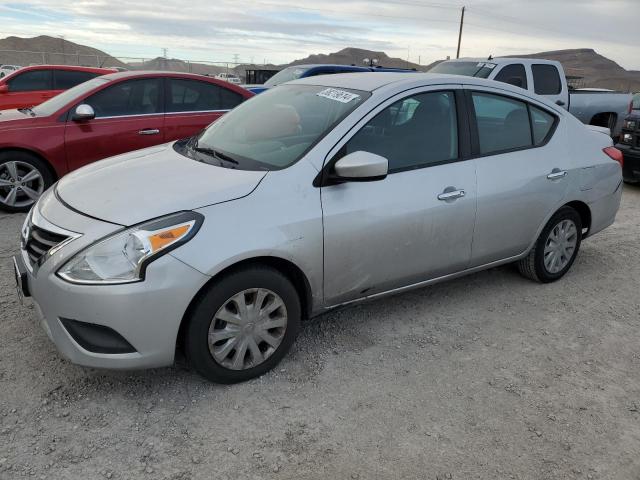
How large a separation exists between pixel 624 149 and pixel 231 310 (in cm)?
767

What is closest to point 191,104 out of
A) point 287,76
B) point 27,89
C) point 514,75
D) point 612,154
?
point 612,154

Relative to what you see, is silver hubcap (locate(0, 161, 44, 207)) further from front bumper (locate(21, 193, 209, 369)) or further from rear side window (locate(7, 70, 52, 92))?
rear side window (locate(7, 70, 52, 92))

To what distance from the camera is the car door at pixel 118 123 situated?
232 inches

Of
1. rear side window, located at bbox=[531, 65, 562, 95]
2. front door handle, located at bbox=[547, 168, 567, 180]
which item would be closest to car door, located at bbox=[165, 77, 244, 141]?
front door handle, located at bbox=[547, 168, 567, 180]

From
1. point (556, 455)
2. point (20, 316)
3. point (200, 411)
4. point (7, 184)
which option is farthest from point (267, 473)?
point (7, 184)

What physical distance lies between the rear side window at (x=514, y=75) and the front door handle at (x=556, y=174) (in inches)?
214

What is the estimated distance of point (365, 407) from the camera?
281cm

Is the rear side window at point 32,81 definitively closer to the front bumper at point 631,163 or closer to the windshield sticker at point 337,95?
the windshield sticker at point 337,95

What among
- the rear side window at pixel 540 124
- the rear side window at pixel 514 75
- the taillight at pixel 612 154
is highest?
the rear side window at pixel 514 75

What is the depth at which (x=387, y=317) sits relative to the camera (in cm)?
381

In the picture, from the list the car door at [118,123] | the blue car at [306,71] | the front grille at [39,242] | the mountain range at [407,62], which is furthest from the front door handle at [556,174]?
the mountain range at [407,62]

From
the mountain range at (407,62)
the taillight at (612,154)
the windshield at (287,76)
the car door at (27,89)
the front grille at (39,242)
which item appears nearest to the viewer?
the front grille at (39,242)

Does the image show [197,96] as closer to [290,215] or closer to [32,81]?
[290,215]

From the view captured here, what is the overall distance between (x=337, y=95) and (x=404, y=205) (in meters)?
0.85
